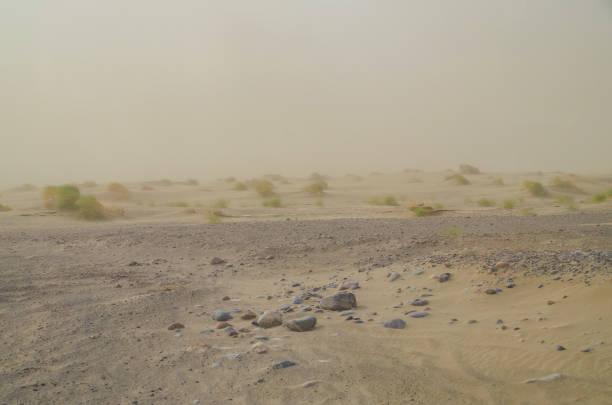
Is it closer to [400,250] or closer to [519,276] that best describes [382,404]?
[519,276]

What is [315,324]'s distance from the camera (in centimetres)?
465

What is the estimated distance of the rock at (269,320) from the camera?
4.69 metres

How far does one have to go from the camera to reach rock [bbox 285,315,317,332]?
4508 mm

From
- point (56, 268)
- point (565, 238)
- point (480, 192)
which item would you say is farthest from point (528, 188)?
point (56, 268)

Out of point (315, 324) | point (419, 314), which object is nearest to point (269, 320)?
point (315, 324)

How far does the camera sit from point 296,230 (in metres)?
11.2

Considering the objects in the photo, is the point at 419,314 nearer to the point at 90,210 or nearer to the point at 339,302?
A: the point at 339,302

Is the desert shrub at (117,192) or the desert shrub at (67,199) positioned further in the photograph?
the desert shrub at (117,192)

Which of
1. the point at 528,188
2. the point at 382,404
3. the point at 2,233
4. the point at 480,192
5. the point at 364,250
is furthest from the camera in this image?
the point at 480,192

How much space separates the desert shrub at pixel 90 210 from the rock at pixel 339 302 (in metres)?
12.9

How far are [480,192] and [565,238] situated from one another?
63.0 ft

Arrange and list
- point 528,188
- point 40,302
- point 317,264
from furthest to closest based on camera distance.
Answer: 1. point 528,188
2. point 317,264
3. point 40,302

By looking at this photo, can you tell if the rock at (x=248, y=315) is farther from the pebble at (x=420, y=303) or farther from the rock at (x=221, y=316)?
the pebble at (x=420, y=303)

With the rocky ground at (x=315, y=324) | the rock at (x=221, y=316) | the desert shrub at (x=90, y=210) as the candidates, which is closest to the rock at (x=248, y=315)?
the rocky ground at (x=315, y=324)
